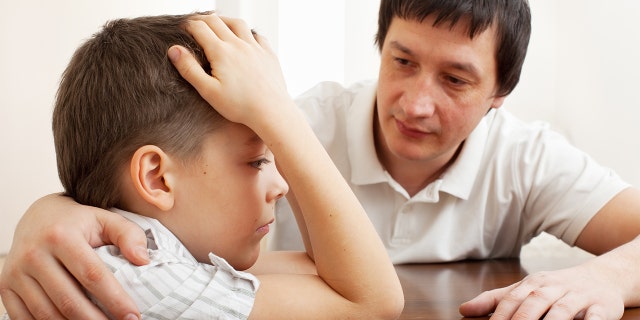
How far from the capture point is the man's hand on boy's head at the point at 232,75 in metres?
1.08

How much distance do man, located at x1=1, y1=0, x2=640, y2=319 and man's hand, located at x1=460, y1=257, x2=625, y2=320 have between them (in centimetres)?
15

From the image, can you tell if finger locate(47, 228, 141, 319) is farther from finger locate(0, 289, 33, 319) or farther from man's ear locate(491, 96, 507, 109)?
man's ear locate(491, 96, 507, 109)

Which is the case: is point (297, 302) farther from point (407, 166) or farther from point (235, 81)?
point (407, 166)

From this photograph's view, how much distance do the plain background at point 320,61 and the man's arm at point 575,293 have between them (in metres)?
1.36

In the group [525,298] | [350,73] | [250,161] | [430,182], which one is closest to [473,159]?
[430,182]

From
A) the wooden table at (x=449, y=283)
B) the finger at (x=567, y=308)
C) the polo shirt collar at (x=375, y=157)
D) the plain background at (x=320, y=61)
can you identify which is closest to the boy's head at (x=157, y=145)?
the wooden table at (x=449, y=283)

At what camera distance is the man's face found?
5.56 ft

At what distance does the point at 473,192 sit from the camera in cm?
194

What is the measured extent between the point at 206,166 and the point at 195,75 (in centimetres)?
12

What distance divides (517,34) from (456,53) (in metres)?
0.18

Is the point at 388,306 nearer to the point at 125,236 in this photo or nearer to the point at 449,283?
the point at 125,236

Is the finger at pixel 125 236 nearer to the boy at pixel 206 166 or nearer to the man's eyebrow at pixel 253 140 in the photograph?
the boy at pixel 206 166

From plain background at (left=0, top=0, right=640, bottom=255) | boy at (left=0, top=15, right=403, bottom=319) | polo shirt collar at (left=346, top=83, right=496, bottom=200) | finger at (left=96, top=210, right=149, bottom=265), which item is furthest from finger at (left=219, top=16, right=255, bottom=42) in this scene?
plain background at (left=0, top=0, right=640, bottom=255)

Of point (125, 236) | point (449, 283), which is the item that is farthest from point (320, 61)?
point (125, 236)
